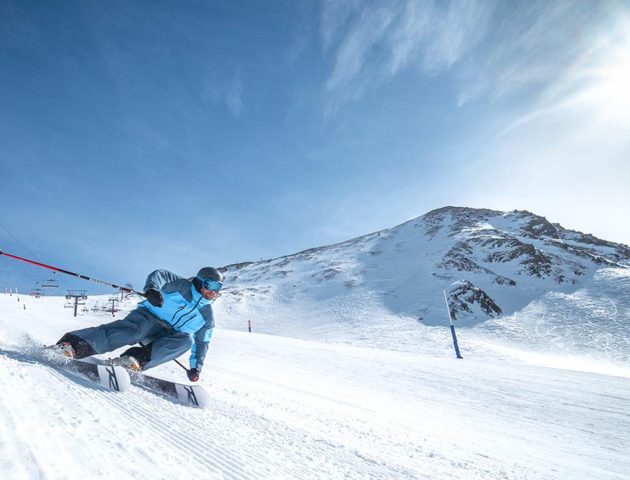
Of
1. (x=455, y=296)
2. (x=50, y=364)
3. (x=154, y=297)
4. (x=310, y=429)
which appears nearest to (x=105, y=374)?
(x=50, y=364)

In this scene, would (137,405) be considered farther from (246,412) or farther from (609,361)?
(609,361)

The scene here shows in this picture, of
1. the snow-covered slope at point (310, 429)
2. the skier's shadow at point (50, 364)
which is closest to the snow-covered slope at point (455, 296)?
the snow-covered slope at point (310, 429)

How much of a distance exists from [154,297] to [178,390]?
1.05 meters

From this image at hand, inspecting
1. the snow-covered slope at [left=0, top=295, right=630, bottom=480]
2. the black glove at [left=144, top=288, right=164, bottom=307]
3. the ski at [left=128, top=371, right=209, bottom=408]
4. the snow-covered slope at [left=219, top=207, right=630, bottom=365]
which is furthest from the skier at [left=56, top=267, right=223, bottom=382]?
the snow-covered slope at [left=219, top=207, right=630, bottom=365]

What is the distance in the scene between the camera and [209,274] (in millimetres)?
3889

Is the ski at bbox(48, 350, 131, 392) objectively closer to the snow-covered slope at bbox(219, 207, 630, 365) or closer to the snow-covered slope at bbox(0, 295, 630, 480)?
the snow-covered slope at bbox(0, 295, 630, 480)

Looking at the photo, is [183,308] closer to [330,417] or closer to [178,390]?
[178,390]

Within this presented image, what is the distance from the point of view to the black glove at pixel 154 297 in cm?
359

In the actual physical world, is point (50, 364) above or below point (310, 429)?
above

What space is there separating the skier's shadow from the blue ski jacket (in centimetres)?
102

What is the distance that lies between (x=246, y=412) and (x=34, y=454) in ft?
6.76

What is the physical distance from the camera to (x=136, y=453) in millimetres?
1486

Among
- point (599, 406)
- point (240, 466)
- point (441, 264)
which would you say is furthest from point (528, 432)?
point (441, 264)

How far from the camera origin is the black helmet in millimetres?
3871
